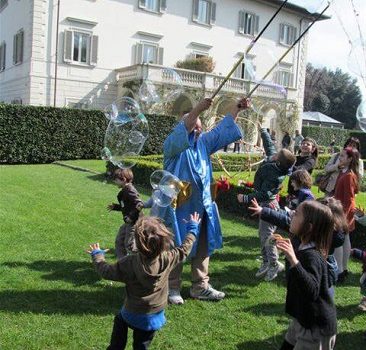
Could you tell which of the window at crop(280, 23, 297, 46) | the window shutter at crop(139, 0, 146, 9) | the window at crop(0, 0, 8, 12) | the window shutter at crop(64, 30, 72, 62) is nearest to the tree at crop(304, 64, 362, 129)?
the window at crop(280, 23, 297, 46)

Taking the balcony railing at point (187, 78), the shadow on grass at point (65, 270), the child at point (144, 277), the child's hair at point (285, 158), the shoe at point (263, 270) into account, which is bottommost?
the shadow on grass at point (65, 270)

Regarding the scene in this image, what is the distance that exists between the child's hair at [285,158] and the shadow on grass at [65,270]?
2511 mm

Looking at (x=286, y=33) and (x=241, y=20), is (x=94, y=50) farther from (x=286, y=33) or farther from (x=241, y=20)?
(x=286, y=33)

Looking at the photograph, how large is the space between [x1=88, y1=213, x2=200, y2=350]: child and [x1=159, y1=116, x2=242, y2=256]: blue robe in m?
1.39

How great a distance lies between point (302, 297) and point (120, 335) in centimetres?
129

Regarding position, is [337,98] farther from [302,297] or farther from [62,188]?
[302,297]

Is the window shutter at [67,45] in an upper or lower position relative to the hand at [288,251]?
upper

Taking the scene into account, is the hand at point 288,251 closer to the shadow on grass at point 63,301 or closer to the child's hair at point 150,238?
the child's hair at point 150,238

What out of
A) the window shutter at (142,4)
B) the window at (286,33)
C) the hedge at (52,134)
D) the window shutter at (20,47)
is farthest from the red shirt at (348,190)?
the window at (286,33)

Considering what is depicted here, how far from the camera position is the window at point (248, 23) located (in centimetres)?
3300

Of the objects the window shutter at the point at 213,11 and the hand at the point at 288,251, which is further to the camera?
the window shutter at the point at 213,11

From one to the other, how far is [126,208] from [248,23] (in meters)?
30.2

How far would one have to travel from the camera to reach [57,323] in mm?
4305

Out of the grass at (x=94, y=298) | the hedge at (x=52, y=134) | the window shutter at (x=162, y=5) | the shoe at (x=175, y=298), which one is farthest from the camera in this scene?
the window shutter at (x=162, y=5)
